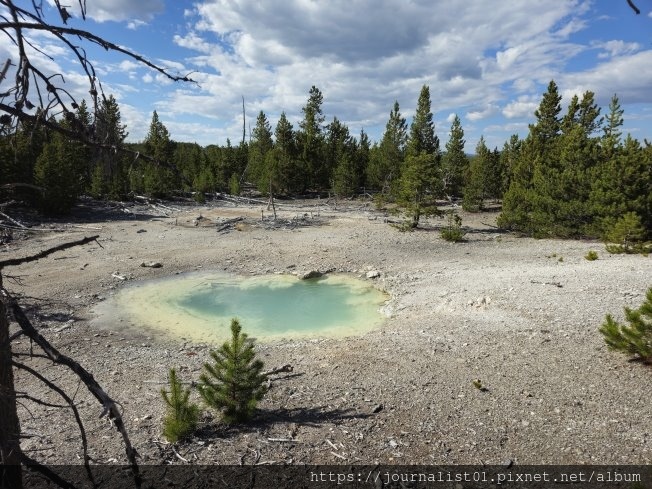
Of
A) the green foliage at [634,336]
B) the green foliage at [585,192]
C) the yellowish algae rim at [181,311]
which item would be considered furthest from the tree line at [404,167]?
the green foliage at [634,336]

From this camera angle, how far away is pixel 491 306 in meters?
12.8

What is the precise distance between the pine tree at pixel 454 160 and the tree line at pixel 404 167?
0.12 meters

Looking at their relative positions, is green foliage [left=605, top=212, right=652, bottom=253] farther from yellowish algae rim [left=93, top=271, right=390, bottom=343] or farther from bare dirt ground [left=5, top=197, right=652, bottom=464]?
yellowish algae rim [left=93, top=271, right=390, bottom=343]

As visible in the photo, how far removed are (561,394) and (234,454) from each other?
6.02m

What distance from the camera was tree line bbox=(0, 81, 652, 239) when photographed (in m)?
2.80

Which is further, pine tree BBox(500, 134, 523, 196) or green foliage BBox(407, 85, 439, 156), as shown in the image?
green foliage BBox(407, 85, 439, 156)

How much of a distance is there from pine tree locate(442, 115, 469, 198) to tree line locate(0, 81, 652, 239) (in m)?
0.12

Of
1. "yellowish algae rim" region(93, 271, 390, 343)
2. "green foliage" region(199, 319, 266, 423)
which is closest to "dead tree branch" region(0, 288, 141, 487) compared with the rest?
"green foliage" region(199, 319, 266, 423)

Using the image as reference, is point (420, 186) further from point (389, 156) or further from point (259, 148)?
point (259, 148)

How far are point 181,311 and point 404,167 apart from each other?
3026 centimetres

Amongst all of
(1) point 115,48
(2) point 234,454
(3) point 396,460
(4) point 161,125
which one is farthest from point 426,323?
(4) point 161,125

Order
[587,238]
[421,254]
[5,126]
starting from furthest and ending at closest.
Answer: [587,238]
[421,254]
[5,126]

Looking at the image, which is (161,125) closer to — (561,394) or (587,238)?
(587,238)

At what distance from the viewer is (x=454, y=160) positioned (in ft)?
150
